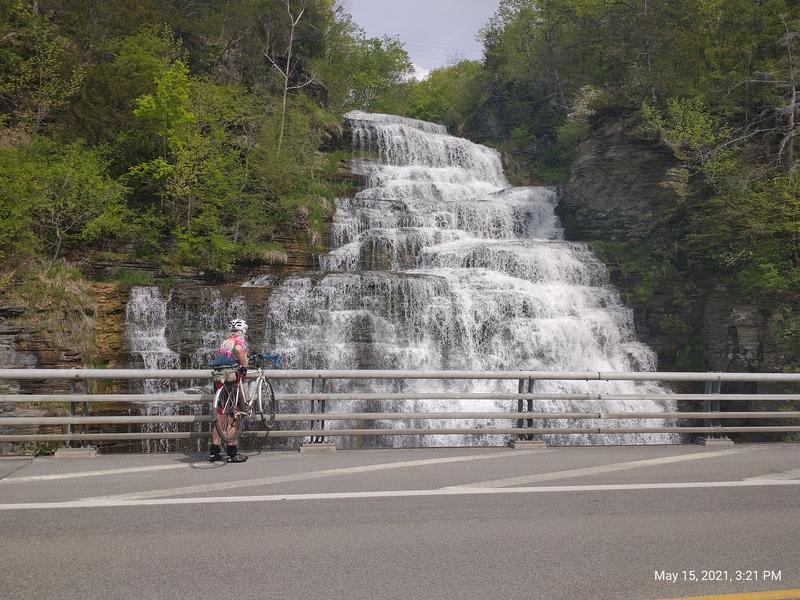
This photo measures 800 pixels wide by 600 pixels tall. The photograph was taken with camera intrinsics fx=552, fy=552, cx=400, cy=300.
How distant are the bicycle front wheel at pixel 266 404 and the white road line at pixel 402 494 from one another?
6.37ft

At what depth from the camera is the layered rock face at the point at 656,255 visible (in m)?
18.3

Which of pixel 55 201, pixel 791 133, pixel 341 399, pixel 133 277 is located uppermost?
pixel 791 133

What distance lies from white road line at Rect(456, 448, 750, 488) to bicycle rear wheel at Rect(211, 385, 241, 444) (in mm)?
3204

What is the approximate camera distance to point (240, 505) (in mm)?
5738

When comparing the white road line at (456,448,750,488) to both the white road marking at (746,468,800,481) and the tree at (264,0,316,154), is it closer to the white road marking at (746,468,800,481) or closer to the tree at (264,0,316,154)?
the white road marking at (746,468,800,481)

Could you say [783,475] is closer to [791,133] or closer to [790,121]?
[791,133]

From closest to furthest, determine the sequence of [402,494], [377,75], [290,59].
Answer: [402,494] → [290,59] → [377,75]

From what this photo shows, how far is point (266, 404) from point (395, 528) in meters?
3.51

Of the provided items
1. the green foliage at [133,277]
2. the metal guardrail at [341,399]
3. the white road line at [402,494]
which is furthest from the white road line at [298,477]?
the green foliage at [133,277]

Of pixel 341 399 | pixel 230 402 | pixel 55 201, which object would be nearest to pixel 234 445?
pixel 230 402

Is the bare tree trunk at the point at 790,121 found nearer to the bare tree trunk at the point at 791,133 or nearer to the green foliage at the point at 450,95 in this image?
the bare tree trunk at the point at 791,133

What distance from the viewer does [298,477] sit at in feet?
22.5

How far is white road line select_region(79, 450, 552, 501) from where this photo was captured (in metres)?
6.08

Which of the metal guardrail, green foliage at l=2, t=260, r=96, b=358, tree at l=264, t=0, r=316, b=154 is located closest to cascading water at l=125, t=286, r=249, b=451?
green foliage at l=2, t=260, r=96, b=358
